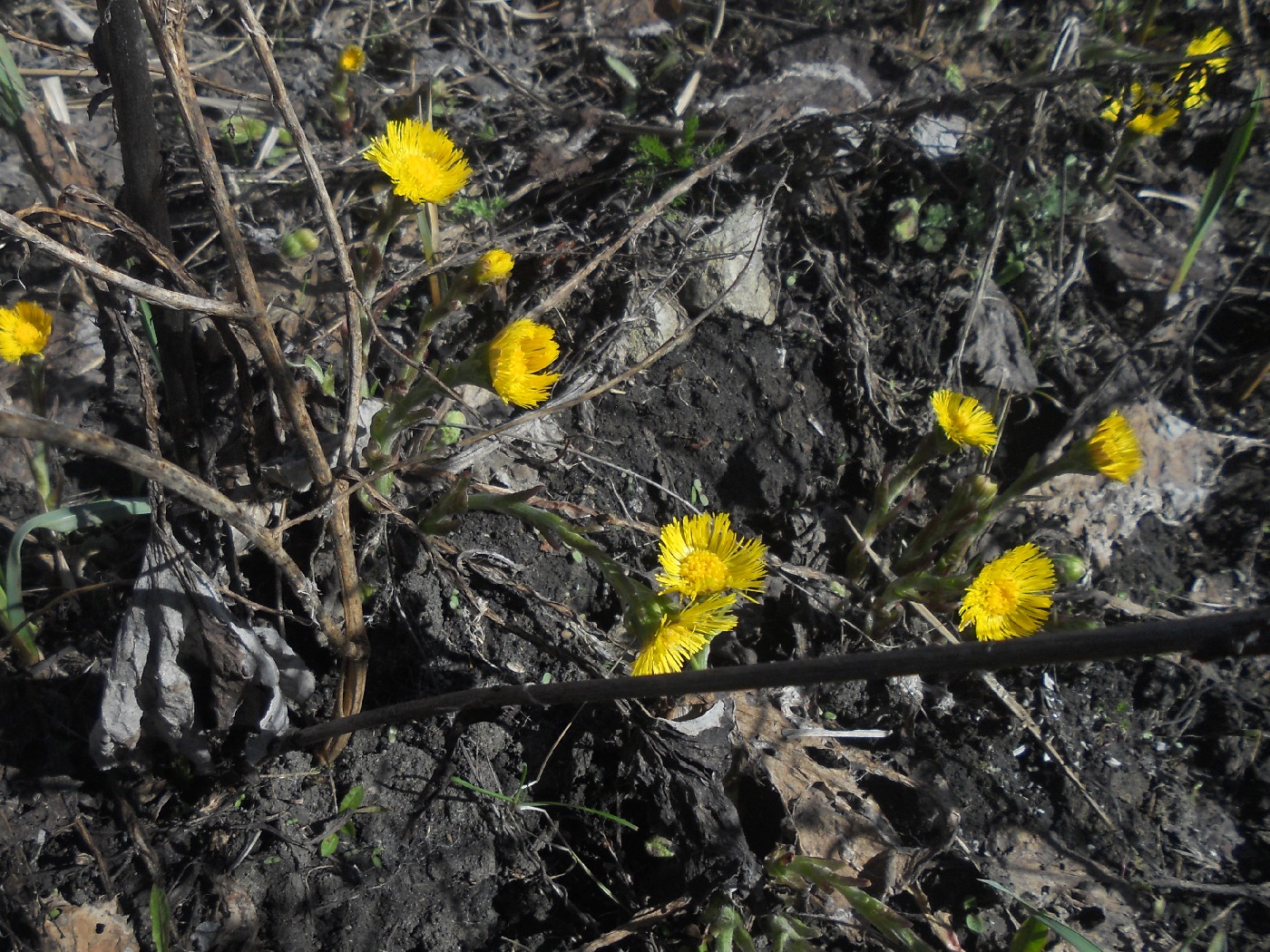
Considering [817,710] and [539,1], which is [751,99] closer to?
[539,1]

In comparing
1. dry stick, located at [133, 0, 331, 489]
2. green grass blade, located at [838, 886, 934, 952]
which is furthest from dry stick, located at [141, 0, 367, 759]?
green grass blade, located at [838, 886, 934, 952]

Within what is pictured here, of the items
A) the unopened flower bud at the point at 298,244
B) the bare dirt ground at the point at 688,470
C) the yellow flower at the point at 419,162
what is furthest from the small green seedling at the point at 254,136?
the yellow flower at the point at 419,162

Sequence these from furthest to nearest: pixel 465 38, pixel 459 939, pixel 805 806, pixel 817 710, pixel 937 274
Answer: pixel 465 38 → pixel 937 274 → pixel 817 710 → pixel 805 806 → pixel 459 939

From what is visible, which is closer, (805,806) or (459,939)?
(459,939)

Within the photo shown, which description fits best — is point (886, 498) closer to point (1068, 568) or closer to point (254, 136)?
point (1068, 568)

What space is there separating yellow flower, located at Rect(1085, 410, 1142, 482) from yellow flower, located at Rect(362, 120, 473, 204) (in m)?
1.61

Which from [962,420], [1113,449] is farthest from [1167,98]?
[962,420]

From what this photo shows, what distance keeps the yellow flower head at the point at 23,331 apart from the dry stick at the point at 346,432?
810mm

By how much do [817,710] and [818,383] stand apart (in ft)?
3.04

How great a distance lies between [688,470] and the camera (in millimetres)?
2133

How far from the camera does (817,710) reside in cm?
190

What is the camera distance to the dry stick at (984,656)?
76cm

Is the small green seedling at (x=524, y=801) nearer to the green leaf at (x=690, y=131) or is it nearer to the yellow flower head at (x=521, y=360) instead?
the yellow flower head at (x=521, y=360)

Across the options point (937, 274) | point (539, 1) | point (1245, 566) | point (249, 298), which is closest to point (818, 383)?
point (937, 274)
